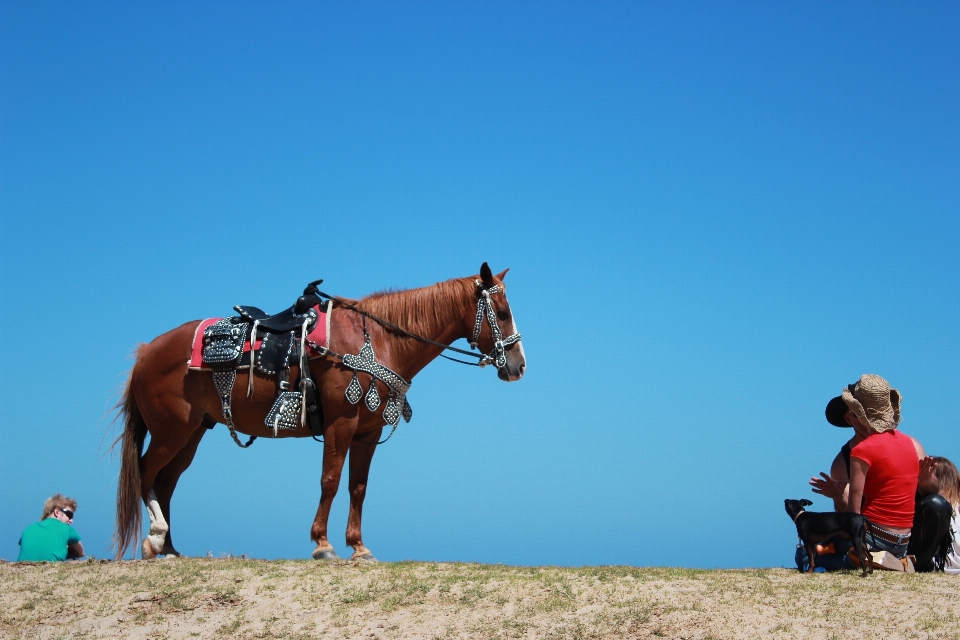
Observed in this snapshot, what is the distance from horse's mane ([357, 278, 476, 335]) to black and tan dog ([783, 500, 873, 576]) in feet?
12.3

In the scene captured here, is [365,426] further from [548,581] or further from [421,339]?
[548,581]

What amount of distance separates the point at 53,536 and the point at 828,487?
812 cm

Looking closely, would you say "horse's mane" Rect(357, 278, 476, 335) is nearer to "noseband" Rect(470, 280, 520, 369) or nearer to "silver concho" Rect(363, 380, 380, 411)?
"noseband" Rect(470, 280, 520, 369)

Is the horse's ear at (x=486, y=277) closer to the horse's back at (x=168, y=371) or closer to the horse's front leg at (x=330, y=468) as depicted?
the horse's front leg at (x=330, y=468)

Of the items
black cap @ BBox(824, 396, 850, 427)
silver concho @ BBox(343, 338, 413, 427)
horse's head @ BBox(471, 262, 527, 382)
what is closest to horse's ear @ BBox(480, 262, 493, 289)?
horse's head @ BBox(471, 262, 527, 382)

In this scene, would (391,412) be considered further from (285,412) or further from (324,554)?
(324,554)

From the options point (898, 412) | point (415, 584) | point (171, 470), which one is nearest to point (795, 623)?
point (898, 412)

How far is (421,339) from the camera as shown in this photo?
10195 mm

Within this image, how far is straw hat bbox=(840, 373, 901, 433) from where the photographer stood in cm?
840

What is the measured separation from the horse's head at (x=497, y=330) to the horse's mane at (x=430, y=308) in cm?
19

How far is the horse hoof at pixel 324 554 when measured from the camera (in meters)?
9.70

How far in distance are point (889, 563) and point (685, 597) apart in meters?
1.93

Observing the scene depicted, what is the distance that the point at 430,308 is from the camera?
10258 millimetres

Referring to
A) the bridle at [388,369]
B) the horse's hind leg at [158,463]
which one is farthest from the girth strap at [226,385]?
the bridle at [388,369]
